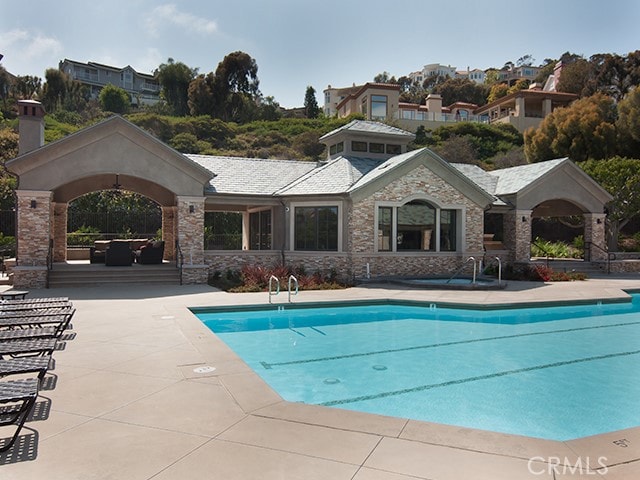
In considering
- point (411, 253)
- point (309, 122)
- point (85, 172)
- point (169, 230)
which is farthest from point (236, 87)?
point (411, 253)

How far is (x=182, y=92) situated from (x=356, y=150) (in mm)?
59150

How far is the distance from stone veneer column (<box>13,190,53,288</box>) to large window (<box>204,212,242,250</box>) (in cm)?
1371

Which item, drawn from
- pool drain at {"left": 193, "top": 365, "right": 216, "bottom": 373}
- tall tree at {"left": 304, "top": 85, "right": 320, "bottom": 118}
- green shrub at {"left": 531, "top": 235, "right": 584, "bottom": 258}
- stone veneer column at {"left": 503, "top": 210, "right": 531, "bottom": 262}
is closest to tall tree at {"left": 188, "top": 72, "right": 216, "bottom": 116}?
tall tree at {"left": 304, "top": 85, "right": 320, "bottom": 118}

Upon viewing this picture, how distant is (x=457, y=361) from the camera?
30.3 feet

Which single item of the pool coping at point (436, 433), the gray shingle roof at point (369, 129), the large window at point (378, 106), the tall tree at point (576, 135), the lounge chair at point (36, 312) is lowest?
the pool coping at point (436, 433)

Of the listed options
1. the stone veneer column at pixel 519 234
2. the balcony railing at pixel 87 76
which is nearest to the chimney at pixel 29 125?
the stone veneer column at pixel 519 234

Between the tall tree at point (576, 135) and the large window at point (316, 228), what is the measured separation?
2263cm

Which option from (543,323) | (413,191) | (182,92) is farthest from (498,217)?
(182,92)

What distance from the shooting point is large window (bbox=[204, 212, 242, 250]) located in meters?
30.8

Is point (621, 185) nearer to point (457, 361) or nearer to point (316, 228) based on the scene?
point (316, 228)

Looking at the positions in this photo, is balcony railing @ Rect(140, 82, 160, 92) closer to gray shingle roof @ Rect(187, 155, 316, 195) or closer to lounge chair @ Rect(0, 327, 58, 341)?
gray shingle roof @ Rect(187, 155, 316, 195)

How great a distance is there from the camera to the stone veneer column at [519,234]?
77.9ft

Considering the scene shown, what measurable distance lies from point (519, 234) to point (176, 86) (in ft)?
214

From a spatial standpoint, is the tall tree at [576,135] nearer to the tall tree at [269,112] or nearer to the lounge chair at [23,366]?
the lounge chair at [23,366]
